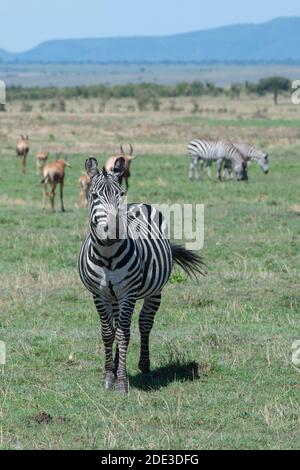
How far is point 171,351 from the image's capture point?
30.6ft

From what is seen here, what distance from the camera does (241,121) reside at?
168 ft

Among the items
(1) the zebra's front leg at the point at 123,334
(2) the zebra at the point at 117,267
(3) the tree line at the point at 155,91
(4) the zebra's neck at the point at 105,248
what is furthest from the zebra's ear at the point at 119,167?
(3) the tree line at the point at 155,91

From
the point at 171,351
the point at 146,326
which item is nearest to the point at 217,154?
the point at 171,351

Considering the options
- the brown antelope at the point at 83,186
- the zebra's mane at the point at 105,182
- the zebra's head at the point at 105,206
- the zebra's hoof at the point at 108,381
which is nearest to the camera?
the zebra's head at the point at 105,206

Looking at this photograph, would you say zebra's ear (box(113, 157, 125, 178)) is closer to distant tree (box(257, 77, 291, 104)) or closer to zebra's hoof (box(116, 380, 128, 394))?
zebra's hoof (box(116, 380, 128, 394))

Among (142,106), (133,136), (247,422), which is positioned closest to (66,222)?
(247,422)

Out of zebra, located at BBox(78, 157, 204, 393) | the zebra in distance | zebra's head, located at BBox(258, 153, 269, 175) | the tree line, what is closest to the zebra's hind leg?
zebra, located at BBox(78, 157, 204, 393)

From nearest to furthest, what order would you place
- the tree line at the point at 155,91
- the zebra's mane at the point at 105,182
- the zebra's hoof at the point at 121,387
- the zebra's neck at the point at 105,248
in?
the zebra's mane at the point at 105,182 < the zebra's neck at the point at 105,248 < the zebra's hoof at the point at 121,387 < the tree line at the point at 155,91

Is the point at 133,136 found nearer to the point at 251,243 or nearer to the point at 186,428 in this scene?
the point at 251,243

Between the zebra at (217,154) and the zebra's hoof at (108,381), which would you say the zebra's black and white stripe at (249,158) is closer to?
the zebra at (217,154)

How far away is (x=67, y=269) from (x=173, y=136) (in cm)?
2725

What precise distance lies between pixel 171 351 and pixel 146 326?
0.61 meters

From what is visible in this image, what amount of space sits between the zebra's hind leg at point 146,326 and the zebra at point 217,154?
1931 centimetres

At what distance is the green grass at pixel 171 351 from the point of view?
23.3ft
